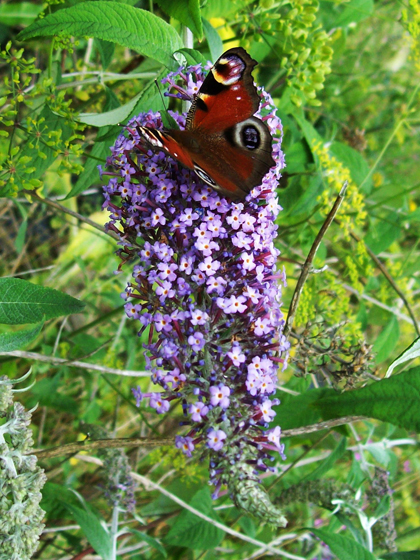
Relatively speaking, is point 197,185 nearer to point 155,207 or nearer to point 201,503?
point 155,207

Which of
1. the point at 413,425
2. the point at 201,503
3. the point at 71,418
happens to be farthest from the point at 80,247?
the point at 413,425

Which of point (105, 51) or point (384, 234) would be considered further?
point (384, 234)

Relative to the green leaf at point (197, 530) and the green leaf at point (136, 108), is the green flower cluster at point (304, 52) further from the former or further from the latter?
the green leaf at point (197, 530)

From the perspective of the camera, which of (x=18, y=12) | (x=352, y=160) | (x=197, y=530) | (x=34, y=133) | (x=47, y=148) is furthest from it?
(x=18, y=12)

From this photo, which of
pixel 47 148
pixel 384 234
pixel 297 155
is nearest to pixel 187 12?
pixel 47 148

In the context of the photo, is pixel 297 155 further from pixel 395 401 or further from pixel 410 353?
pixel 395 401

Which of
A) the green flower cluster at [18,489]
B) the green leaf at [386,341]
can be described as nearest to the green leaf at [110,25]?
the green flower cluster at [18,489]
